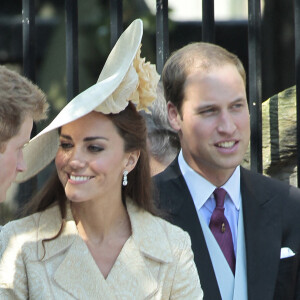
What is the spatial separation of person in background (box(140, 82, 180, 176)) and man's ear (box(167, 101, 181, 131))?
0.36 metres

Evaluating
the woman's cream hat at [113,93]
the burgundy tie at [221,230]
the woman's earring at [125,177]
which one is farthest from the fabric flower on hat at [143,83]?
the burgundy tie at [221,230]

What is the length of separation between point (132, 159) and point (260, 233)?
693mm

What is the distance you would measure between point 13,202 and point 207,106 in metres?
1.94

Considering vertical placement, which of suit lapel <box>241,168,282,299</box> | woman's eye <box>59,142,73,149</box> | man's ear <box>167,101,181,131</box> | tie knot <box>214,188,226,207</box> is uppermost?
man's ear <box>167,101,181,131</box>

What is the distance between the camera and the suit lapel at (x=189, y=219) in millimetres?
3836

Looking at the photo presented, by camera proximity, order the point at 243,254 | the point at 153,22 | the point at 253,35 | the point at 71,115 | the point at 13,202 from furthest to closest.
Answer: the point at 153,22
the point at 13,202
the point at 253,35
the point at 243,254
the point at 71,115

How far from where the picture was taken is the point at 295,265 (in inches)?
157

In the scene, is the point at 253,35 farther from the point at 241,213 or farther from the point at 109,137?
the point at 109,137

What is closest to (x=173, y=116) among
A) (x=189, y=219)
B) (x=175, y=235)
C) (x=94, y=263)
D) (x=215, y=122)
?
(x=215, y=122)

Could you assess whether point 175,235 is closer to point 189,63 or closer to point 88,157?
point 88,157

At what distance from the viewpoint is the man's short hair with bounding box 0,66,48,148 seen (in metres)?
3.01

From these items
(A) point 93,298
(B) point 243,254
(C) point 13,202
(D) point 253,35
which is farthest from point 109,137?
(C) point 13,202

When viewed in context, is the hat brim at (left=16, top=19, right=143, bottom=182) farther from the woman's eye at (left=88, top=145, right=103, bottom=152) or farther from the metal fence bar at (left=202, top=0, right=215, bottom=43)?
the metal fence bar at (left=202, top=0, right=215, bottom=43)

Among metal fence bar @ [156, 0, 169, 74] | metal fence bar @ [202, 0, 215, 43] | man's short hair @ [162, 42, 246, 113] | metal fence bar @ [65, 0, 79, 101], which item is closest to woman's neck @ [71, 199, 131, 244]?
man's short hair @ [162, 42, 246, 113]
